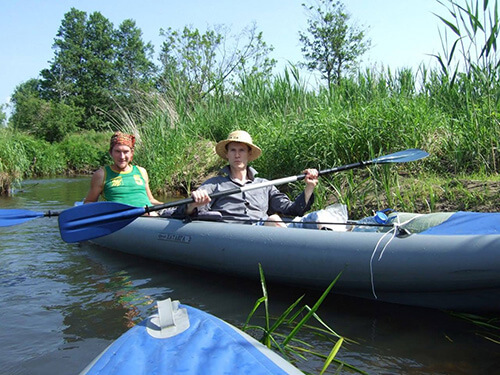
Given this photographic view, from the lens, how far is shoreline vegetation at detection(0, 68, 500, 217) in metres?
4.39

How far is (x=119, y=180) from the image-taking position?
166 inches

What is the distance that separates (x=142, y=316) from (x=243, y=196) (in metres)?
1.24

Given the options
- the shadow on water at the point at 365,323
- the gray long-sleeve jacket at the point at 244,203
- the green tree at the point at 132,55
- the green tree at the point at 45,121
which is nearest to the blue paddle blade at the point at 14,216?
the shadow on water at the point at 365,323

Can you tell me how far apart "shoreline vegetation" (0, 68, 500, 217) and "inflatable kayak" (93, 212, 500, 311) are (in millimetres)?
1397

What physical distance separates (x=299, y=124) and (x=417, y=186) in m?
1.68

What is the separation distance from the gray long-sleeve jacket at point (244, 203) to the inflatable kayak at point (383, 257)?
23cm

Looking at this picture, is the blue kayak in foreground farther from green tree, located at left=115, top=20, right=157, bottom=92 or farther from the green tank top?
green tree, located at left=115, top=20, right=157, bottom=92

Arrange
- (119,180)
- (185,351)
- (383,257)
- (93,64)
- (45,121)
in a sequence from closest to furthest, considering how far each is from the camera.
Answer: (185,351) → (383,257) → (119,180) → (45,121) → (93,64)

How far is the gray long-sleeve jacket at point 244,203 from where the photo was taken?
144 inches

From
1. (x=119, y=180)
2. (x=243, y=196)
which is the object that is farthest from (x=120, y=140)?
(x=243, y=196)

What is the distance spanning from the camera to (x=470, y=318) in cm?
259

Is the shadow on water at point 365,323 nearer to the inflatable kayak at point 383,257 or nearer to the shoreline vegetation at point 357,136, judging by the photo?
the inflatable kayak at point 383,257

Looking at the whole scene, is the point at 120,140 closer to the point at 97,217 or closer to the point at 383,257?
the point at 97,217

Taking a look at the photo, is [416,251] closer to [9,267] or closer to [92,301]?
[92,301]
